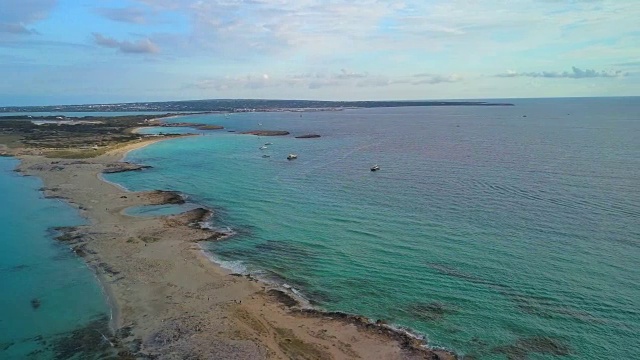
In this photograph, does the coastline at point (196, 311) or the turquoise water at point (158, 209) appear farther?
the turquoise water at point (158, 209)

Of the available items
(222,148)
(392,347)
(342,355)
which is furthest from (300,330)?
(222,148)

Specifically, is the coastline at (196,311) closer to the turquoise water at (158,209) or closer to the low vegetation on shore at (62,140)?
the turquoise water at (158,209)

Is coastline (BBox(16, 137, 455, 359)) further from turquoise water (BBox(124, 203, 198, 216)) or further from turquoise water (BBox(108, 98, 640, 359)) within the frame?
turquoise water (BBox(124, 203, 198, 216))

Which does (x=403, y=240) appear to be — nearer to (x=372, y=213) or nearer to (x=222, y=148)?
(x=372, y=213)

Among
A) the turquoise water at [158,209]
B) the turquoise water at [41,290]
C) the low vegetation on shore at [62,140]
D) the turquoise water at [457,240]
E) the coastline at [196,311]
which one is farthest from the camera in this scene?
the low vegetation on shore at [62,140]

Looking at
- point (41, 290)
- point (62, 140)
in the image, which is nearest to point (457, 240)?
point (41, 290)

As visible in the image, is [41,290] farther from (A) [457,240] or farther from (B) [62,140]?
(B) [62,140]

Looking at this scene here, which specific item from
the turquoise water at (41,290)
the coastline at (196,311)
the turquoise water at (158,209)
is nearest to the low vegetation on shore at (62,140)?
the turquoise water at (158,209)
